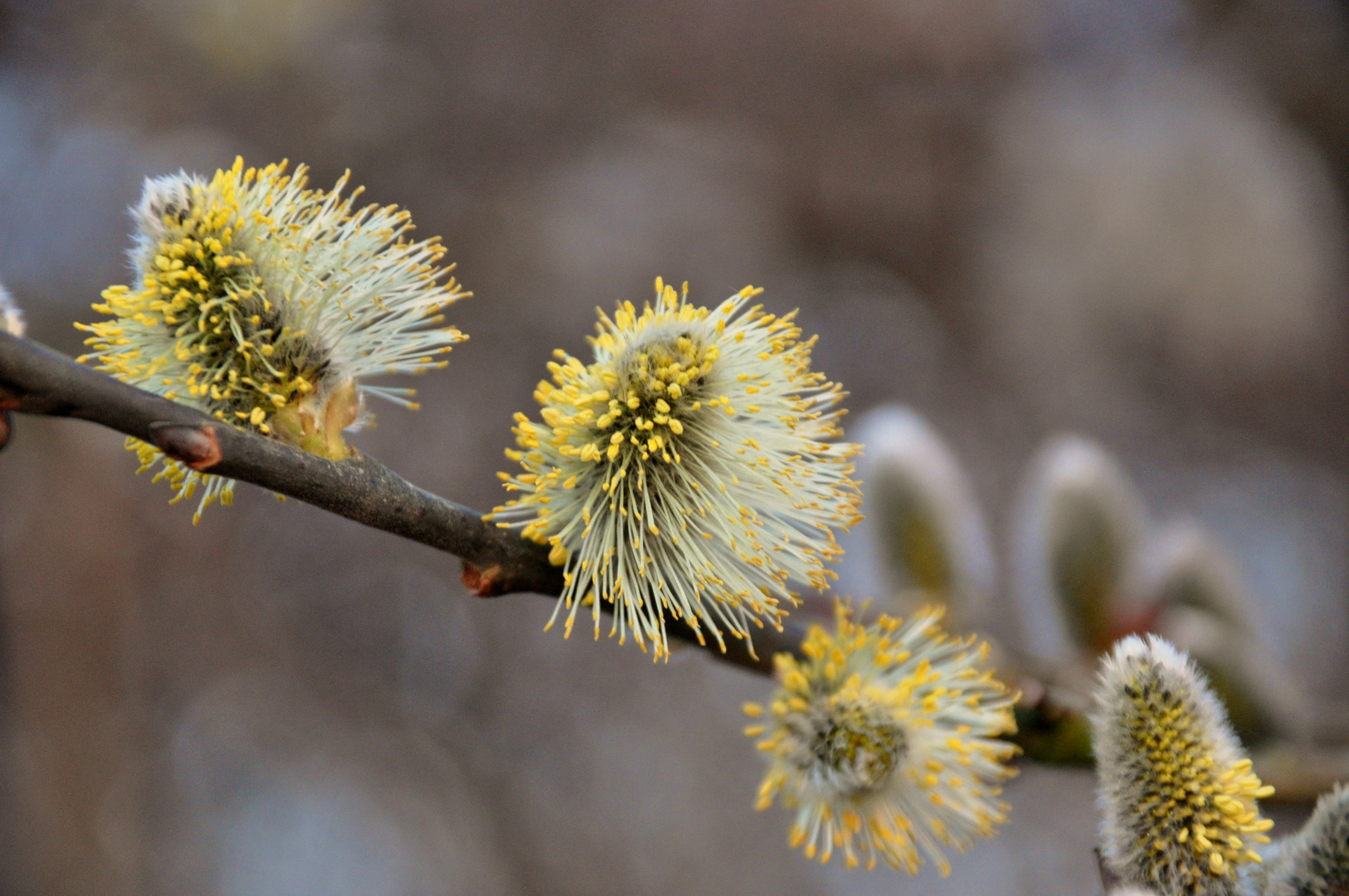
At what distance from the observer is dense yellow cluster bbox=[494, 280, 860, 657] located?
42 cm

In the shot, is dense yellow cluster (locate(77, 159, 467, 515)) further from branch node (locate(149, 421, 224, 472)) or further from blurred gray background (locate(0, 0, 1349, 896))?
blurred gray background (locate(0, 0, 1349, 896))

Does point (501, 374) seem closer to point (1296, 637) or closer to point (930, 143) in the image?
point (930, 143)

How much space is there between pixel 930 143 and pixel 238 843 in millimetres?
A: 1381

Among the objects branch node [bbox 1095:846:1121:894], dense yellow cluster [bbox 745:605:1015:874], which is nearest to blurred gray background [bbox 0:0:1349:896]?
dense yellow cluster [bbox 745:605:1015:874]

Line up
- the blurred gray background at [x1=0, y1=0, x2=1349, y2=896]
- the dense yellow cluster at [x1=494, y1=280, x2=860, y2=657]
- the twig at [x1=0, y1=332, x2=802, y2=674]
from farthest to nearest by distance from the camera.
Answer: the blurred gray background at [x1=0, y1=0, x2=1349, y2=896] → the dense yellow cluster at [x1=494, y1=280, x2=860, y2=657] → the twig at [x1=0, y1=332, x2=802, y2=674]

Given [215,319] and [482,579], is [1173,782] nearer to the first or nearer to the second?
[482,579]

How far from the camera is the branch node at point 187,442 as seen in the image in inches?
12.9

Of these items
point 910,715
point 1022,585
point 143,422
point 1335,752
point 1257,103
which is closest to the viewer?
point 143,422

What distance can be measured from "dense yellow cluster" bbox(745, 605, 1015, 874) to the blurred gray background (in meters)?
0.77

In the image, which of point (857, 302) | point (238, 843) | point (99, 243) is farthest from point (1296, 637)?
point (99, 243)

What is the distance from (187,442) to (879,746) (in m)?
0.35

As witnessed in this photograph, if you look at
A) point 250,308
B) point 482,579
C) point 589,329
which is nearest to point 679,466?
point 482,579

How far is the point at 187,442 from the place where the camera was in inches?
12.9

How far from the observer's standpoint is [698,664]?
1188 mm
